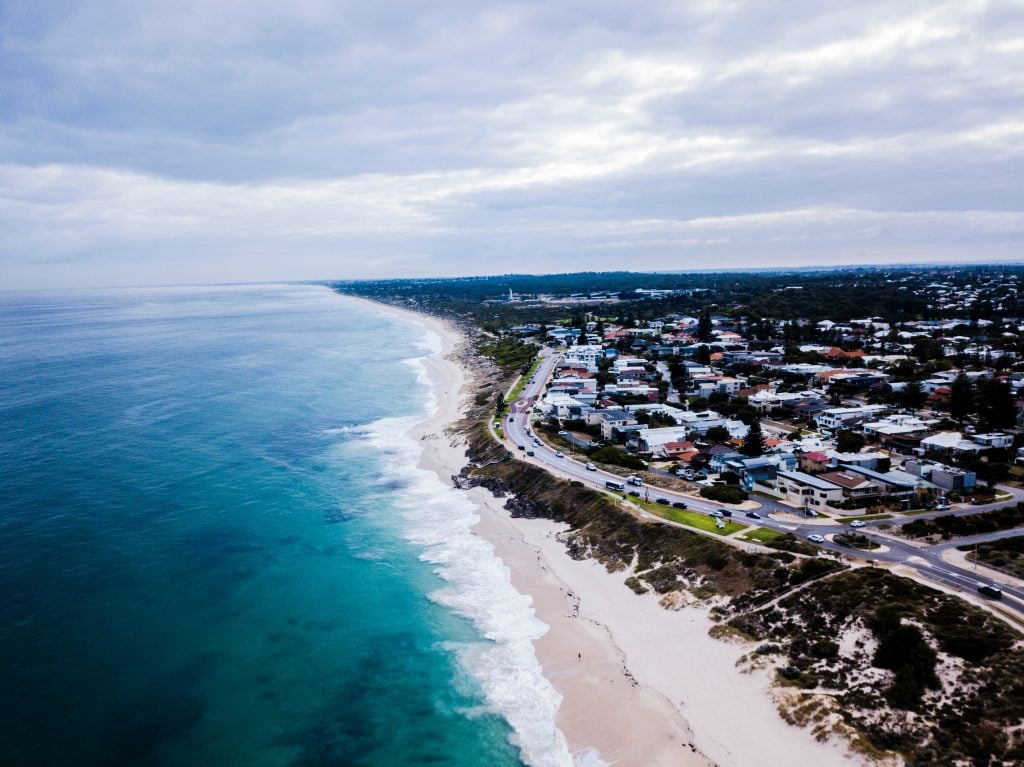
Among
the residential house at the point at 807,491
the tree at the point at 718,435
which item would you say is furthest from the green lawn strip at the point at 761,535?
the tree at the point at 718,435

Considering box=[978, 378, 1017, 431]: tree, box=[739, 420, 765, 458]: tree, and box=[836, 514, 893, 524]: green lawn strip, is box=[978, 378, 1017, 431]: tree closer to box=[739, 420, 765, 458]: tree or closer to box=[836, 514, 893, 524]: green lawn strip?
box=[739, 420, 765, 458]: tree

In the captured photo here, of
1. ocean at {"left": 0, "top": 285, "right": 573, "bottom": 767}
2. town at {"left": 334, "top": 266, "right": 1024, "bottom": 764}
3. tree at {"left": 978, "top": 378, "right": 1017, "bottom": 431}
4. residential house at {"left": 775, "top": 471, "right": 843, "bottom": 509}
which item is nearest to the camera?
town at {"left": 334, "top": 266, "right": 1024, "bottom": 764}

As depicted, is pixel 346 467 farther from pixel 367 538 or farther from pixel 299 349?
pixel 299 349

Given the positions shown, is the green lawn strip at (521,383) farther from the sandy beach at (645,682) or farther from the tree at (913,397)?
the tree at (913,397)

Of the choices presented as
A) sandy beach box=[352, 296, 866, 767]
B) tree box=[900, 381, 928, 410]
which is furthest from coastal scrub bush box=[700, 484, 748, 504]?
Result: tree box=[900, 381, 928, 410]

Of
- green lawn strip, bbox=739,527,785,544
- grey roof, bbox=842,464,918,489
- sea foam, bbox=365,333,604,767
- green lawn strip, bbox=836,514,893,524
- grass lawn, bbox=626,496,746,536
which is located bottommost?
sea foam, bbox=365,333,604,767

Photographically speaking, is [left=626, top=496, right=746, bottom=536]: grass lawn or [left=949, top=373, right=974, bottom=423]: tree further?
[left=949, top=373, right=974, bottom=423]: tree

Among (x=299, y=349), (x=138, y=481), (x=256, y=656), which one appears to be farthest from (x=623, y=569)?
(x=299, y=349)
